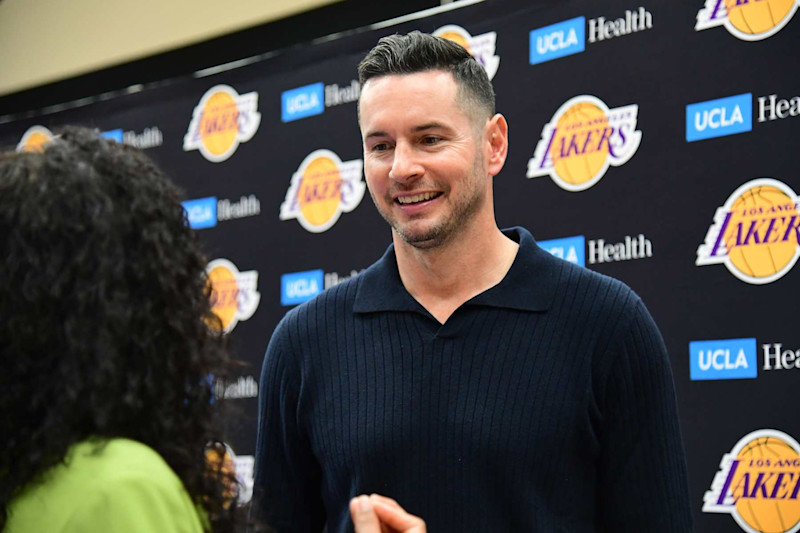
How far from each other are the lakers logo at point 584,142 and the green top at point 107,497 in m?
2.16

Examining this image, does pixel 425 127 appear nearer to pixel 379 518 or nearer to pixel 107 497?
pixel 379 518

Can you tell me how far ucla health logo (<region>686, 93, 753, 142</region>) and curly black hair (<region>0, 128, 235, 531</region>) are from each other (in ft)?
6.51

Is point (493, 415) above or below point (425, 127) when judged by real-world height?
below

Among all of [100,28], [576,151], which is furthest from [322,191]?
[100,28]

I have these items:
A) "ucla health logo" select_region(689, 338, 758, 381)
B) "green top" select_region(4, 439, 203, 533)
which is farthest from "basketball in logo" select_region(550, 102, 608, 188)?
"green top" select_region(4, 439, 203, 533)

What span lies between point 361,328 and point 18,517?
88cm

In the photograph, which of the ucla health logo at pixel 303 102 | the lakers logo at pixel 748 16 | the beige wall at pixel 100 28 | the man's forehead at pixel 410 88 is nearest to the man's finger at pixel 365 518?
the man's forehead at pixel 410 88

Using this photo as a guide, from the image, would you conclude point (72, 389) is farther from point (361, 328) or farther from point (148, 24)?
point (148, 24)

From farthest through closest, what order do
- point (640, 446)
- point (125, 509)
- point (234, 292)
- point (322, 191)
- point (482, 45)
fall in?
point (234, 292) → point (322, 191) → point (482, 45) → point (640, 446) → point (125, 509)

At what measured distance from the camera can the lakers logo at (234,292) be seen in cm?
377

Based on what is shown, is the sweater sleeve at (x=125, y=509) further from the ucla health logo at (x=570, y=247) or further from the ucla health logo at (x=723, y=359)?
the ucla health logo at (x=570, y=247)

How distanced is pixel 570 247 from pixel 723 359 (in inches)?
22.1

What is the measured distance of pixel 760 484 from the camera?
2479 millimetres

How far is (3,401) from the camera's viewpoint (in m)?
0.91
